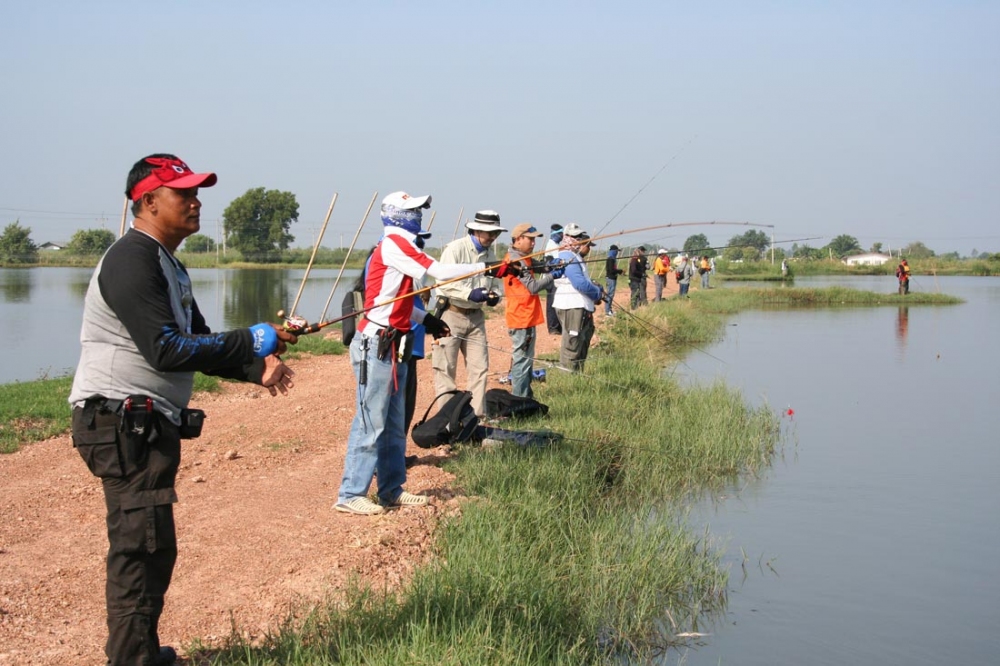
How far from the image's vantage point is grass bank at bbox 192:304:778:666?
12.6ft

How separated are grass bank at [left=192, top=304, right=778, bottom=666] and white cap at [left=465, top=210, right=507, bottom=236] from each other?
1.68 m

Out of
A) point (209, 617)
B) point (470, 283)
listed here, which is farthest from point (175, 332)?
point (470, 283)

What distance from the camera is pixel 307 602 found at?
13.7ft

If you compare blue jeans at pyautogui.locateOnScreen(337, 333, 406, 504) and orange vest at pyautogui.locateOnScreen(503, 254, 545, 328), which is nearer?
blue jeans at pyautogui.locateOnScreen(337, 333, 406, 504)

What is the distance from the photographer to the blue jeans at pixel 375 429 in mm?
5266

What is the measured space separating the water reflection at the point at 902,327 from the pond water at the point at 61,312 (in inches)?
426

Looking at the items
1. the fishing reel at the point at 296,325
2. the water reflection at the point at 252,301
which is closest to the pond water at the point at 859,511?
the fishing reel at the point at 296,325

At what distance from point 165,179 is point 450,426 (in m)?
4.04

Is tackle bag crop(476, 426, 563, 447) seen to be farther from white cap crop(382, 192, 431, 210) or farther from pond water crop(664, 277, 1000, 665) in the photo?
white cap crop(382, 192, 431, 210)

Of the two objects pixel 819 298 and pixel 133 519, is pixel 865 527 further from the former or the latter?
pixel 819 298

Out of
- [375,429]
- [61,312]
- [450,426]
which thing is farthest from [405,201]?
[61,312]

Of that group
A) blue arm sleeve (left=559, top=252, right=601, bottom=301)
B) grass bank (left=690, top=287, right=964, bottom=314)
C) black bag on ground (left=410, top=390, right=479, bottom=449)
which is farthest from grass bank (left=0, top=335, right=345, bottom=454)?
grass bank (left=690, top=287, right=964, bottom=314)

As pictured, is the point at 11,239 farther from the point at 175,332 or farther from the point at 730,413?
the point at 175,332

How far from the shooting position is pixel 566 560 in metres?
5.50
